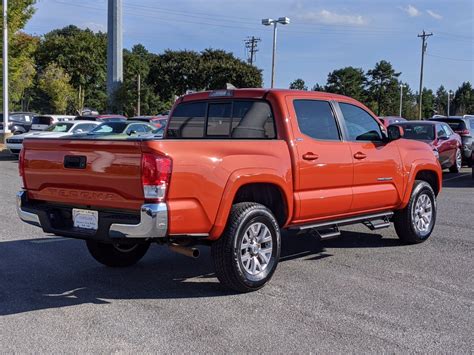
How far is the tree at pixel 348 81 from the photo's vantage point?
78.4 m

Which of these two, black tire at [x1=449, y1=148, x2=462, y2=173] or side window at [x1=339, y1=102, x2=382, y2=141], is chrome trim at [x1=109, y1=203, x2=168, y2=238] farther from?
black tire at [x1=449, y1=148, x2=462, y2=173]

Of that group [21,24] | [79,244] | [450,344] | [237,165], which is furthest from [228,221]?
[21,24]

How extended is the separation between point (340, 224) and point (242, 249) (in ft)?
5.28

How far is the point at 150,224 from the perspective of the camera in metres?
4.75

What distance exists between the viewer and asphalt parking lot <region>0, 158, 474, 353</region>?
4.32m

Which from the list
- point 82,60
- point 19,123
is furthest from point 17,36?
point 82,60

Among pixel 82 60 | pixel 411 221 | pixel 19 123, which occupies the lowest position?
pixel 411 221

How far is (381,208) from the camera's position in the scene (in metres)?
7.24

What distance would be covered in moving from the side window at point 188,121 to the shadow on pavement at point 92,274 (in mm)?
1526

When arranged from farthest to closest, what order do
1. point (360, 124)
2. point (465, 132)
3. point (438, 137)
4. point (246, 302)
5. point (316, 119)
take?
point (465, 132)
point (438, 137)
point (360, 124)
point (316, 119)
point (246, 302)

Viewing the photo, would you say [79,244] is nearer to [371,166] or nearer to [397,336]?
[371,166]

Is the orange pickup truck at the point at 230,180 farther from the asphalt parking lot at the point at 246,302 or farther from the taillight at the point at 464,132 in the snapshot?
the taillight at the point at 464,132

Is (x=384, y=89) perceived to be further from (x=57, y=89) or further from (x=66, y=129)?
(x=66, y=129)

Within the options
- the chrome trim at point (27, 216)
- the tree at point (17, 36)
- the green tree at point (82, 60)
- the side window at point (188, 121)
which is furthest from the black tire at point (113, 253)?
the green tree at point (82, 60)
